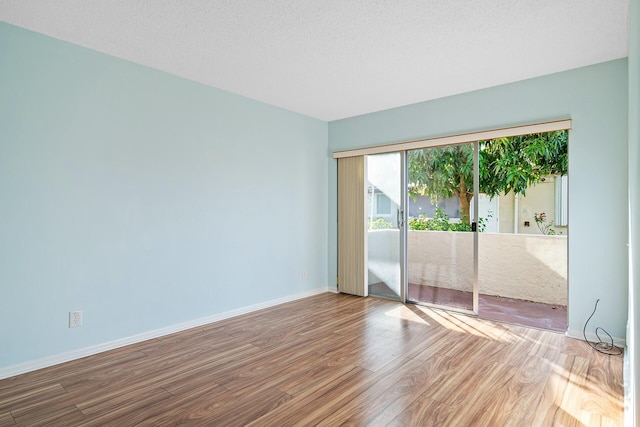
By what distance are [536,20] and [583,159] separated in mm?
1456

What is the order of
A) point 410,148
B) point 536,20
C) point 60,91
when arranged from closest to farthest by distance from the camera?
point 536,20, point 60,91, point 410,148

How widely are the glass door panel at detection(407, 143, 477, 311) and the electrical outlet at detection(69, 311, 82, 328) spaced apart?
11.8ft

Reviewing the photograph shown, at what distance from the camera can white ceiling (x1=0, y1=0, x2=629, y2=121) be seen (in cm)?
229

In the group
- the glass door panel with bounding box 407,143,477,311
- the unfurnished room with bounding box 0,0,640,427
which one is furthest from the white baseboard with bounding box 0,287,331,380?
the glass door panel with bounding box 407,143,477,311

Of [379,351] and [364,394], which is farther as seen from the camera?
[379,351]

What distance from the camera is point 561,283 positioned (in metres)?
4.61

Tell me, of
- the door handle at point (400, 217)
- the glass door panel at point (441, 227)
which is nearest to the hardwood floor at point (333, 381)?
the glass door panel at point (441, 227)

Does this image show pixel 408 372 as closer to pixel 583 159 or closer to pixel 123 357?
pixel 123 357

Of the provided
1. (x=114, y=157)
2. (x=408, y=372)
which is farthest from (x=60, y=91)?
(x=408, y=372)

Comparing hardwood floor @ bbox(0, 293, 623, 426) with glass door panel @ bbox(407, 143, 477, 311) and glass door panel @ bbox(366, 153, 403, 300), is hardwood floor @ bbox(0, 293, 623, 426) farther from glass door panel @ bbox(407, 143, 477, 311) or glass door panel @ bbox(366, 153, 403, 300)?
glass door panel @ bbox(366, 153, 403, 300)

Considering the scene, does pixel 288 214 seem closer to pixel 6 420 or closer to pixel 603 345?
pixel 6 420

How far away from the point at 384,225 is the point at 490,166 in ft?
6.07

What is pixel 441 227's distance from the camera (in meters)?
4.43

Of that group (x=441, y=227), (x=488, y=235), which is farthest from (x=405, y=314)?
(x=488, y=235)
